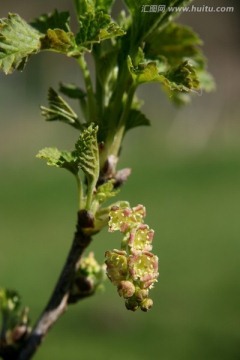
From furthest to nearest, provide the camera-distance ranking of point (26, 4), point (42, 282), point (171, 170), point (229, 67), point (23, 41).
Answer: point (26, 4), point (229, 67), point (171, 170), point (42, 282), point (23, 41)

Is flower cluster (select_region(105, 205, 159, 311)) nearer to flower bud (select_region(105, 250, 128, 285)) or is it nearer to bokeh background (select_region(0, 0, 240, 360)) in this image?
→ flower bud (select_region(105, 250, 128, 285))

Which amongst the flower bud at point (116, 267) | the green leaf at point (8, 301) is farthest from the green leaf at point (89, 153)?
the green leaf at point (8, 301)

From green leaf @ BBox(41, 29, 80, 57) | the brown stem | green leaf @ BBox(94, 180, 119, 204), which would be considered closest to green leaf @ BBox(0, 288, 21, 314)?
the brown stem

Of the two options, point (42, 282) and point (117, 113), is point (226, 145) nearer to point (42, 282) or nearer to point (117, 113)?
point (42, 282)

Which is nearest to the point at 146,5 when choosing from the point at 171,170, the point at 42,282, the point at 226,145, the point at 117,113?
the point at 117,113

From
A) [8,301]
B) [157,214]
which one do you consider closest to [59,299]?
[8,301]

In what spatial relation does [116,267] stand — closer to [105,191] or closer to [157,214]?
[105,191]
